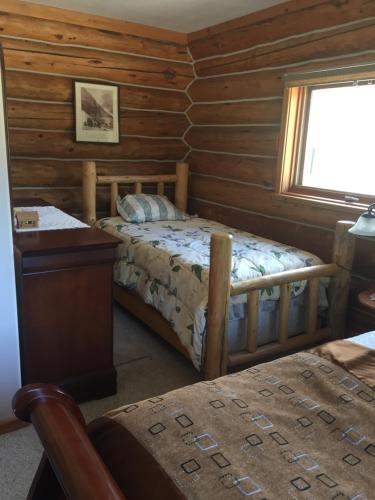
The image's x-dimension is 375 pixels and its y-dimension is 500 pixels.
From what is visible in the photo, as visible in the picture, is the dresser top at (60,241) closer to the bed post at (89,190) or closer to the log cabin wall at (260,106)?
the bed post at (89,190)

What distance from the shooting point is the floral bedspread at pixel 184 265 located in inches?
95.1

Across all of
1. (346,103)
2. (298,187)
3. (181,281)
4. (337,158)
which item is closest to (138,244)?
(181,281)

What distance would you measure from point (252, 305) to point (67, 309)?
960 millimetres

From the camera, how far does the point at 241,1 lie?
9.90 ft

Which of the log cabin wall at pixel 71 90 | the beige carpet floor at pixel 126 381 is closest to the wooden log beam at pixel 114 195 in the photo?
the log cabin wall at pixel 71 90

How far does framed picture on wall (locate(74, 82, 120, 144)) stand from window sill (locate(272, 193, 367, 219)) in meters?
1.55

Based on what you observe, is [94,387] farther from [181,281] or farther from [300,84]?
[300,84]

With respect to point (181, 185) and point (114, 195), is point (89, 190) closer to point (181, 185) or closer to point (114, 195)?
point (114, 195)

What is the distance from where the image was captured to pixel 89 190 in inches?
143

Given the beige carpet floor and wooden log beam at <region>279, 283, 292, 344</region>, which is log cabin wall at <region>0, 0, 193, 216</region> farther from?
wooden log beam at <region>279, 283, 292, 344</region>

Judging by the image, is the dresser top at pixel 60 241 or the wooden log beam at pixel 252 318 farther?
the wooden log beam at pixel 252 318

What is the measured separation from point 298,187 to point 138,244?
49.2 inches

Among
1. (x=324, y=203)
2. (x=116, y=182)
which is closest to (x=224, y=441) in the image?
(x=324, y=203)

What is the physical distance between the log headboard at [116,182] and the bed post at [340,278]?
6.08ft
